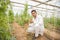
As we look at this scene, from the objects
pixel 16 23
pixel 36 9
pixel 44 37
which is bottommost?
pixel 44 37

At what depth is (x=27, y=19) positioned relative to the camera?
10.2 ft

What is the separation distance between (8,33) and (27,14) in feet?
1.40

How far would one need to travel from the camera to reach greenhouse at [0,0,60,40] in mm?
3080

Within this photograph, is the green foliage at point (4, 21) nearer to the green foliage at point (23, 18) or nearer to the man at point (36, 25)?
the green foliage at point (23, 18)

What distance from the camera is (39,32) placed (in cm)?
311

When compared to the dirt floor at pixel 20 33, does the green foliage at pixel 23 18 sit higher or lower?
higher

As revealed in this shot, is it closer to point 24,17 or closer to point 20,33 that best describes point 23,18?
point 24,17

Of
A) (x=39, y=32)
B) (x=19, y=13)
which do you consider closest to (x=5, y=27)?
(x=19, y=13)

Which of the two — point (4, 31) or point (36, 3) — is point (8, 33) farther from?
point (36, 3)

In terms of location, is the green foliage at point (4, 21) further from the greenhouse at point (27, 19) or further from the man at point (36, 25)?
the man at point (36, 25)

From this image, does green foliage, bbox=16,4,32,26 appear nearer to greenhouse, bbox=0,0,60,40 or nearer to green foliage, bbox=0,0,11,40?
greenhouse, bbox=0,0,60,40

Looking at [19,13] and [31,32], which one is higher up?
[19,13]

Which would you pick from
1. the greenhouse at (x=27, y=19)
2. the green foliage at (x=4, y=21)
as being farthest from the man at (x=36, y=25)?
the green foliage at (x=4, y=21)

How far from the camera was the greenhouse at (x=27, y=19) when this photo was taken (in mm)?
3080
